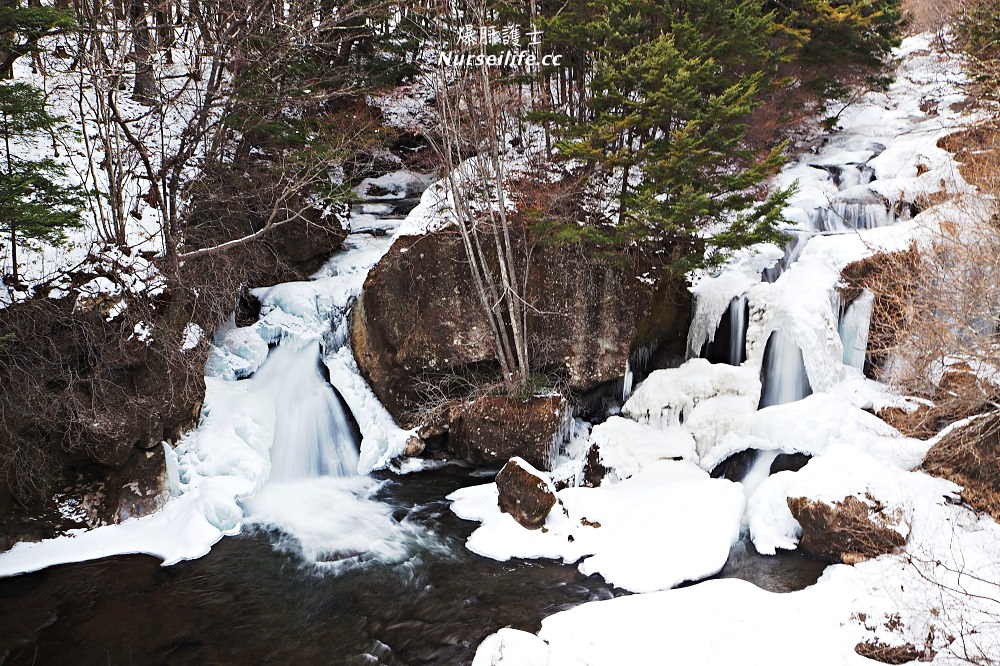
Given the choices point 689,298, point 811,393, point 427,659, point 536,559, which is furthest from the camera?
point 689,298

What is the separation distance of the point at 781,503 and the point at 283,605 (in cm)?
713

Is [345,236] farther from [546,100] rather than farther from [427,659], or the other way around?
[427,659]

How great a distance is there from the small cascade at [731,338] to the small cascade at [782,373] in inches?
23.4

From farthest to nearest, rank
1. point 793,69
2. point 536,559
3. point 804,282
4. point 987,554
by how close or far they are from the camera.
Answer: point 793,69 → point 804,282 → point 536,559 → point 987,554

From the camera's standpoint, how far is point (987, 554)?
7.12 m

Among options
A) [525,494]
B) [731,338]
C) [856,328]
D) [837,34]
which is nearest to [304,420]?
[525,494]

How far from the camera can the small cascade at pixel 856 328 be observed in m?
11.5

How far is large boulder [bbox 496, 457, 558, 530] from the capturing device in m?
9.40

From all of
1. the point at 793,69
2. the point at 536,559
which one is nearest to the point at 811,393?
the point at 536,559

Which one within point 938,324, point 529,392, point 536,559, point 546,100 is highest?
point 546,100

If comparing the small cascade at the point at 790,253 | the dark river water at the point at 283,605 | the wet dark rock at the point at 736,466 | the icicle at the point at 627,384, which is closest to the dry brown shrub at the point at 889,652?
the dark river water at the point at 283,605

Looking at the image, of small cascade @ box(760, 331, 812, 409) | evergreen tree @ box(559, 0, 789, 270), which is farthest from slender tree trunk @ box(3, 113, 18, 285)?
small cascade @ box(760, 331, 812, 409)

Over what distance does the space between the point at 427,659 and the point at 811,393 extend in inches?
327

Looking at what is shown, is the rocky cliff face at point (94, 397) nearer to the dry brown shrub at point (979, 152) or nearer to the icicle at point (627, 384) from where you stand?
the icicle at point (627, 384)
